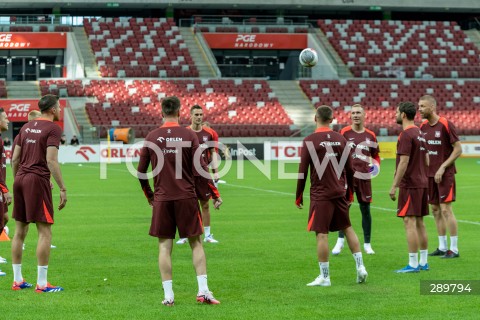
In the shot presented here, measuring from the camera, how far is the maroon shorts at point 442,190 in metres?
12.7

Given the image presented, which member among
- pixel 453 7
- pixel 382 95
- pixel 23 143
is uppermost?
pixel 23 143

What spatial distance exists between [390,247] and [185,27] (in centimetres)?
5069

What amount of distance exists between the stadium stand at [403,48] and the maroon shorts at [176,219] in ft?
167

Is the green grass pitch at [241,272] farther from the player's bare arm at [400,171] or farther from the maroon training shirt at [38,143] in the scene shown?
the maroon training shirt at [38,143]

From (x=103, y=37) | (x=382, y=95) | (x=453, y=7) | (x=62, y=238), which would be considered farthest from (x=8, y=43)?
(x=62, y=238)

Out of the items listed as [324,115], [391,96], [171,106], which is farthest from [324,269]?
[391,96]

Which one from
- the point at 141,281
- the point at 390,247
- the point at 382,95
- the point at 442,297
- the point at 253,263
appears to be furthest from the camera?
the point at 382,95

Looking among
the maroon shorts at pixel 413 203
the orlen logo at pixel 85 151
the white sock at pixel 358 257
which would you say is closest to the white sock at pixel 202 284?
the white sock at pixel 358 257

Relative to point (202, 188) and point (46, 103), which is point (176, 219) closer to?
point (46, 103)

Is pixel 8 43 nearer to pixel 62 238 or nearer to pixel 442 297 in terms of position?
pixel 62 238

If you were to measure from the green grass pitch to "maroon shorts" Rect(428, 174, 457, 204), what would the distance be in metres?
0.90

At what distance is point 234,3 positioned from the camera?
200ft

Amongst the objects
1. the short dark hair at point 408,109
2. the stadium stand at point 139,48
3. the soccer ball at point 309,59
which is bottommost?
the stadium stand at point 139,48

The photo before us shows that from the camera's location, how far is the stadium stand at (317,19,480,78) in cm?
5991
